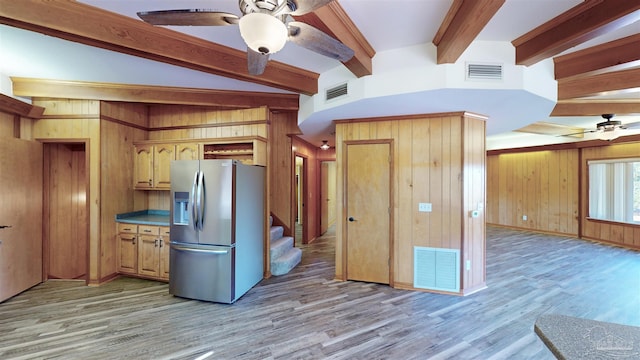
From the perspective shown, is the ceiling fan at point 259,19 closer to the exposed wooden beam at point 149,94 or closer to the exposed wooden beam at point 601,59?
the exposed wooden beam at point 149,94

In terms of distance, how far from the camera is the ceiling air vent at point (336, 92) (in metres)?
2.86

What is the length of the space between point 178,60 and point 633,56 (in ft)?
13.0

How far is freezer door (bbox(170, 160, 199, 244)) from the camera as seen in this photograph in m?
3.02

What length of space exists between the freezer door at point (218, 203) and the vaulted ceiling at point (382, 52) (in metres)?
1.09

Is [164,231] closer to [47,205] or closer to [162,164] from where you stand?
[162,164]

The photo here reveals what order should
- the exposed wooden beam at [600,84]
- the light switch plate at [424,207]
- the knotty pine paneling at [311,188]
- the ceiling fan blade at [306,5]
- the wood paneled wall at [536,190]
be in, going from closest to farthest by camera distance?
the ceiling fan blade at [306,5]
the exposed wooden beam at [600,84]
the light switch plate at [424,207]
the knotty pine paneling at [311,188]
the wood paneled wall at [536,190]

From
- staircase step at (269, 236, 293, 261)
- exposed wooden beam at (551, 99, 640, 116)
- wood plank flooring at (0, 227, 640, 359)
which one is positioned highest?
exposed wooden beam at (551, 99, 640, 116)

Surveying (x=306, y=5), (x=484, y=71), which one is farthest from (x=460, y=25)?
(x=306, y=5)

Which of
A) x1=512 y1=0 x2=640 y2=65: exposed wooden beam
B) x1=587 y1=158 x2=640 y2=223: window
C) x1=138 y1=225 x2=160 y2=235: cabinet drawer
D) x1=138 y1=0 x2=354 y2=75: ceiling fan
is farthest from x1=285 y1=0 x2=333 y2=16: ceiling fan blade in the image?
x1=587 y1=158 x2=640 y2=223: window

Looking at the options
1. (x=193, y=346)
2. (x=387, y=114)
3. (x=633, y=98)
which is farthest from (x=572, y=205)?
(x=193, y=346)

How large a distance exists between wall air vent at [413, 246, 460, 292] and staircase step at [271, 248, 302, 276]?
188cm

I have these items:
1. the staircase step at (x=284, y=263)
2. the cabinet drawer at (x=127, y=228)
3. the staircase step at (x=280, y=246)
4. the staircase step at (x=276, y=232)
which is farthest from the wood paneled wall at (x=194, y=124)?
the staircase step at (x=284, y=263)

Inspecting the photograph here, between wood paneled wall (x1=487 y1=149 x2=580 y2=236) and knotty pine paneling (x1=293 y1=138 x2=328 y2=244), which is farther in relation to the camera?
wood paneled wall (x1=487 y1=149 x2=580 y2=236)

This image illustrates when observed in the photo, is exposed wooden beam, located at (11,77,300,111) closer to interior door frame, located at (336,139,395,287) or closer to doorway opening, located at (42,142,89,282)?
doorway opening, located at (42,142,89,282)
